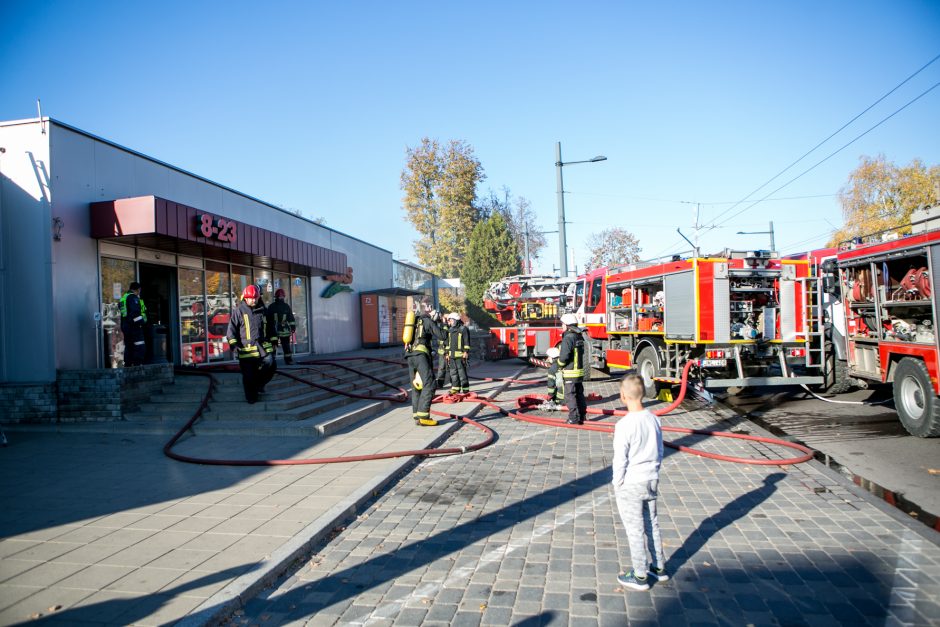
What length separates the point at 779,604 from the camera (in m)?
3.44

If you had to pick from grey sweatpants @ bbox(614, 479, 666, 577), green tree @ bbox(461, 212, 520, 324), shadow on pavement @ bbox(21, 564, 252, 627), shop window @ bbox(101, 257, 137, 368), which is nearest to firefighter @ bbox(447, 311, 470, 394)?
shop window @ bbox(101, 257, 137, 368)

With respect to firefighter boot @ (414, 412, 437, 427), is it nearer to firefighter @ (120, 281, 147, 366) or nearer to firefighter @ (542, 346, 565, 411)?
firefighter @ (542, 346, 565, 411)

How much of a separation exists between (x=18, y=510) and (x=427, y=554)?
392 centimetres

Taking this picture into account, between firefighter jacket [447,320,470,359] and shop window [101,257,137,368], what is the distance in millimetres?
6344

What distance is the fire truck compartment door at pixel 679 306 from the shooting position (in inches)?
419

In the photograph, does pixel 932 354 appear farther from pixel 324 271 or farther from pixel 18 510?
pixel 324 271

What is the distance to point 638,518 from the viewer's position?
372cm

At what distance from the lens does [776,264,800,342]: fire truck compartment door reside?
10.8 meters

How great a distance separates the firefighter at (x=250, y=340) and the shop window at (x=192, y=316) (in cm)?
448

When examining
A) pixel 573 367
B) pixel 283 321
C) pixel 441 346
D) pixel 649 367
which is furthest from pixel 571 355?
pixel 283 321

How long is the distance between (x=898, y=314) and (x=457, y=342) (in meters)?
7.85

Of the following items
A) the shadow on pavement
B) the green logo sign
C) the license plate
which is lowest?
the shadow on pavement

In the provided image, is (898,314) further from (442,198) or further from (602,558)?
(442,198)

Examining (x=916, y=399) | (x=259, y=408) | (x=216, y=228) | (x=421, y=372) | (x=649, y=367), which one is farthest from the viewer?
(x=649, y=367)
